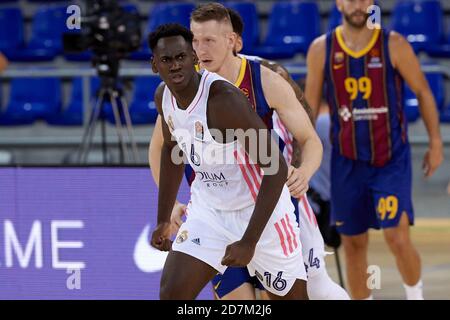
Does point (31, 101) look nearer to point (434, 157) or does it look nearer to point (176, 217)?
point (434, 157)

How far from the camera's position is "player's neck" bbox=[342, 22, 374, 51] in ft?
21.9

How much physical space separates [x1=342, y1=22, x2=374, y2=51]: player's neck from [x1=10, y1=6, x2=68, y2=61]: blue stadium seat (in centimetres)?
550

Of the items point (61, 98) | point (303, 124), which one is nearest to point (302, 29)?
point (61, 98)

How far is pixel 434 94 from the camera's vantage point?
10.7 metres

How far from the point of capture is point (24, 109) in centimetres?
1126

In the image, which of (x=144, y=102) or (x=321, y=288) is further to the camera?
(x=144, y=102)

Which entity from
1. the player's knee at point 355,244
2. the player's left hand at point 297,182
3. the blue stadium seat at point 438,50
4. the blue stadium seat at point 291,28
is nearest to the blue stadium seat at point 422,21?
the blue stadium seat at point 438,50

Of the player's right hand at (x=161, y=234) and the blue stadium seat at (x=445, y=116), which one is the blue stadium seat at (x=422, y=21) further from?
the player's right hand at (x=161, y=234)

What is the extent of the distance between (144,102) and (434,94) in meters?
2.79

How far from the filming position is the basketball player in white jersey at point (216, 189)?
433 centimetres

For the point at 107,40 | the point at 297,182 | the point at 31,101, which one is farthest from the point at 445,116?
the point at 297,182

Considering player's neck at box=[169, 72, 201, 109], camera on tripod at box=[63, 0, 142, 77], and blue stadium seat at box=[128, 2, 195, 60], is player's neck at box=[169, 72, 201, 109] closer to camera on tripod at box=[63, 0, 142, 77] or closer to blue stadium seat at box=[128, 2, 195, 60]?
camera on tripod at box=[63, 0, 142, 77]

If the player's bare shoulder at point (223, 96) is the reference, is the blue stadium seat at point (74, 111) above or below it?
below

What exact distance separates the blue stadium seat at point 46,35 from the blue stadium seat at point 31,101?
0.27 metres
